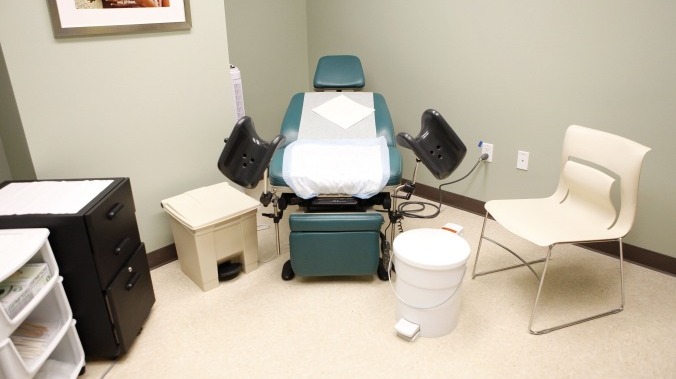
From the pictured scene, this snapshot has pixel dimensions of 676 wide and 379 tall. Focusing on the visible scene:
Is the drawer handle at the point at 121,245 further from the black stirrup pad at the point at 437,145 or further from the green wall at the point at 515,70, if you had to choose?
the green wall at the point at 515,70

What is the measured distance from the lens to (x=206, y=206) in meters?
2.27

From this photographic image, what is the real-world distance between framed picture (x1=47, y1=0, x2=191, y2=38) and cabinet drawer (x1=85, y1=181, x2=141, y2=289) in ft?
2.29

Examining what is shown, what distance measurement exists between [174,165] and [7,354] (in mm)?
1238

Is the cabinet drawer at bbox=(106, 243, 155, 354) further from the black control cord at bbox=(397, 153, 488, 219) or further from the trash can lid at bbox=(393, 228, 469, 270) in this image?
the black control cord at bbox=(397, 153, 488, 219)

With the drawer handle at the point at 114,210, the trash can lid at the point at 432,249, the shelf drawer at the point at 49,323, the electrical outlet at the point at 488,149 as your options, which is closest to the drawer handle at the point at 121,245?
the drawer handle at the point at 114,210

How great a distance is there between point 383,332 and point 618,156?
48.8 inches

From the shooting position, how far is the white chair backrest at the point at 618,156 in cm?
184

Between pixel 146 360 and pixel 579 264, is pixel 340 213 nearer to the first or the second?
pixel 146 360

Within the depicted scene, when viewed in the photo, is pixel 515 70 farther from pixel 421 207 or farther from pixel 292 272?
pixel 292 272

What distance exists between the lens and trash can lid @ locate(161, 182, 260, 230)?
7.07 ft

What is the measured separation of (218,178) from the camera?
8.63 ft

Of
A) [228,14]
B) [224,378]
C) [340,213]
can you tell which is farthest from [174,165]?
[228,14]

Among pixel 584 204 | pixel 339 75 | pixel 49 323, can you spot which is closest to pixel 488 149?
pixel 584 204

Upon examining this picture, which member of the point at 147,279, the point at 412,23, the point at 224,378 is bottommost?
the point at 224,378
